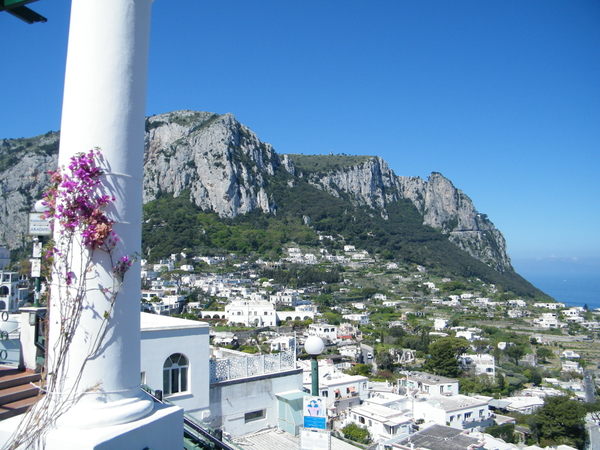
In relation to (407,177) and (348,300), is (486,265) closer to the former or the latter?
(407,177)

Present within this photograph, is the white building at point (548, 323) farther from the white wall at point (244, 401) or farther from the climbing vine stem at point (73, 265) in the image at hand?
the climbing vine stem at point (73, 265)

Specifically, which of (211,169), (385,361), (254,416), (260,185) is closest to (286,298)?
(385,361)

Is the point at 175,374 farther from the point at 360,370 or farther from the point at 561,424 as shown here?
the point at 360,370

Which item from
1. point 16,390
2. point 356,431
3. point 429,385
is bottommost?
point 429,385

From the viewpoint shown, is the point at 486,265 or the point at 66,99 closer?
the point at 66,99

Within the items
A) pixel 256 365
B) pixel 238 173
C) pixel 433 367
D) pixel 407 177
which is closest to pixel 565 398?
pixel 433 367

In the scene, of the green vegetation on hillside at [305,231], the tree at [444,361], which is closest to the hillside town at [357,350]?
the tree at [444,361]
